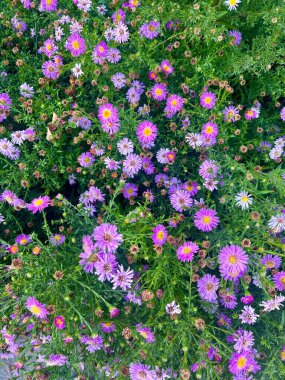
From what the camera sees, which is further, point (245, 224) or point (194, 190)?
point (194, 190)

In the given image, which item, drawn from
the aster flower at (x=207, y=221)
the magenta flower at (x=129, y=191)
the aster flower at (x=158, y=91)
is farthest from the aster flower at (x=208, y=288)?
the aster flower at (x=158, y=91)

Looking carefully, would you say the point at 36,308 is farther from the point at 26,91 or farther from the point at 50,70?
the point at 50,70

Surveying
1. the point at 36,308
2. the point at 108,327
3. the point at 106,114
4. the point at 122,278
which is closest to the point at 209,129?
the point at 106,114

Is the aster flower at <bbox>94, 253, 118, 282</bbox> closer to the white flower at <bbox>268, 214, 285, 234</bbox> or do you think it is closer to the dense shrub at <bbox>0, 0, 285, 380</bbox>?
the dense shrub at <bbox>0, 0, 285, 380</bbox>

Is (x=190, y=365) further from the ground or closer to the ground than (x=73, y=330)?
closer to the ground

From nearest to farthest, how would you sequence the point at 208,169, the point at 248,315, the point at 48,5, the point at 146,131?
the point at 248,315 → the point at 208,169 → the point at 146,131 → the point at 48,5

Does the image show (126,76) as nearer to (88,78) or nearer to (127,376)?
(88,78)

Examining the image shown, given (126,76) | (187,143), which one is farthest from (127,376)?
(126,76)
